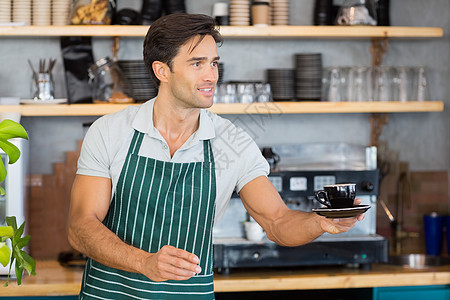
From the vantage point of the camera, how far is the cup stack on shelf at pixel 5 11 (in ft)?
9.49

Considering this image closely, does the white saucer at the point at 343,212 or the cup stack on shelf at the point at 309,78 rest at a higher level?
the cup stack on shelf at the point at 309,78

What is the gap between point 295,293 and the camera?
3.27 metres

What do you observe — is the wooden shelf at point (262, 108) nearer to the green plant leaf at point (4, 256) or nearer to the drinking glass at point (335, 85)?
the drinking glass at point (335, 85)

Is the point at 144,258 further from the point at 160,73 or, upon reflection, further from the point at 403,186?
the point at 403,186

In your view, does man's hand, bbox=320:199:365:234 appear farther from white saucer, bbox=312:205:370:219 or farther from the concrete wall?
the concrete wall

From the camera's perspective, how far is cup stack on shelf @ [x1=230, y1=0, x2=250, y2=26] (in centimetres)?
303

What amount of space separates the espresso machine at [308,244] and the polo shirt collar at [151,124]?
2.78 ft

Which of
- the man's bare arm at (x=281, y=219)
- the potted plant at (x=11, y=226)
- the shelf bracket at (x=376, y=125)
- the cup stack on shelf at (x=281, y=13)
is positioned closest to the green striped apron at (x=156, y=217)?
the man's bare arm at (x=281, y=219)

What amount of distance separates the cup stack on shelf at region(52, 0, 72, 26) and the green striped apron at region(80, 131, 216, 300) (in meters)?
1.25

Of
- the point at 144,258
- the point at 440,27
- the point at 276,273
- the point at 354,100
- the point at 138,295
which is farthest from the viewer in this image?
the point at 440,27

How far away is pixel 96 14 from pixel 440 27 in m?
1.87

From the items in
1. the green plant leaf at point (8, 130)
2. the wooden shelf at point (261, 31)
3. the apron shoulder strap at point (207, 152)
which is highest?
the wooden shelf at point (261, 31)

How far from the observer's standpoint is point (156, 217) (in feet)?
6.38

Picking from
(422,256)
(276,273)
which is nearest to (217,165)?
(276,273)
